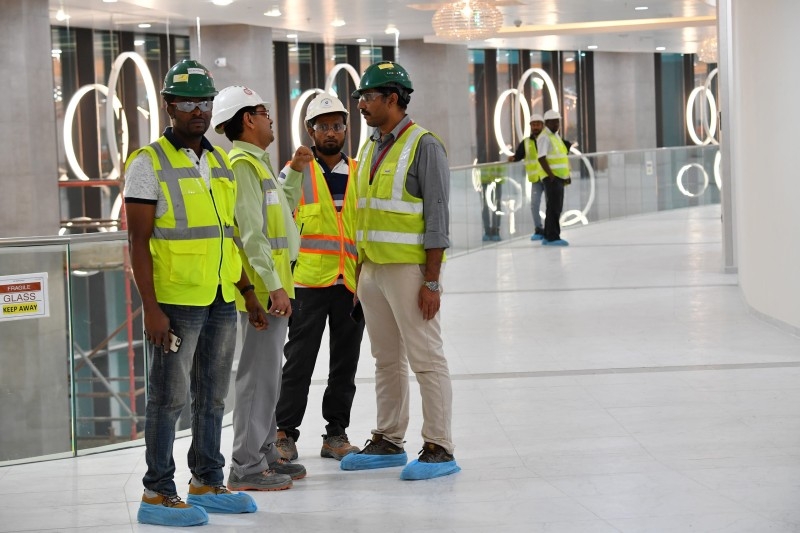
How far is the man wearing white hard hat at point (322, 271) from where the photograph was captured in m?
5.09

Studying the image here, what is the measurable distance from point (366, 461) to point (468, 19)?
9.84 meters

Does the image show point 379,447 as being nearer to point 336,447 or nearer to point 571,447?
Answer: point 336,447

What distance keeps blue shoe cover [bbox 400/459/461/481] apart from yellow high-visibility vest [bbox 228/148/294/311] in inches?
32.6

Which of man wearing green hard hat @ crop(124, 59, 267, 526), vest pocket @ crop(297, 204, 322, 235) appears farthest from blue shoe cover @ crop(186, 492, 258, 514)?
vest pocket @ crop(297, 204, 322, 235)

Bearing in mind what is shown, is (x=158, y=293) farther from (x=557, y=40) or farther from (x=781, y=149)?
(x=557, y=40)

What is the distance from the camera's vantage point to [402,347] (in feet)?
16.3

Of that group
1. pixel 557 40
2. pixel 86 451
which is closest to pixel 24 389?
pixel 86 451

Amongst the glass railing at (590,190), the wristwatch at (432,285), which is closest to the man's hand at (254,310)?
the wristwatch at (432,285)

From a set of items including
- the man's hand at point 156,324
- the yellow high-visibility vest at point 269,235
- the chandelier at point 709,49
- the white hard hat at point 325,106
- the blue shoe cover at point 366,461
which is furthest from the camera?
the chandelier at point 709,49

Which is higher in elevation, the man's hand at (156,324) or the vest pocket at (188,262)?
the vest pocket at (188,262)

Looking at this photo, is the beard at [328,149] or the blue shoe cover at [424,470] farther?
the beard at [328,149]

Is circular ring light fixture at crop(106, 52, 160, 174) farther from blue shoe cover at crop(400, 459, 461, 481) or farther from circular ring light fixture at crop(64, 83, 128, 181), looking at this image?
blue shoe cover at crop(400, 459, 461, 481)

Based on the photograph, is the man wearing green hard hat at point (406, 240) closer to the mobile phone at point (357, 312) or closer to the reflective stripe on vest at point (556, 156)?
the mobile phone at point (357, 312)

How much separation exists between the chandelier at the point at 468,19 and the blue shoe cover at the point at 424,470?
990 cm
